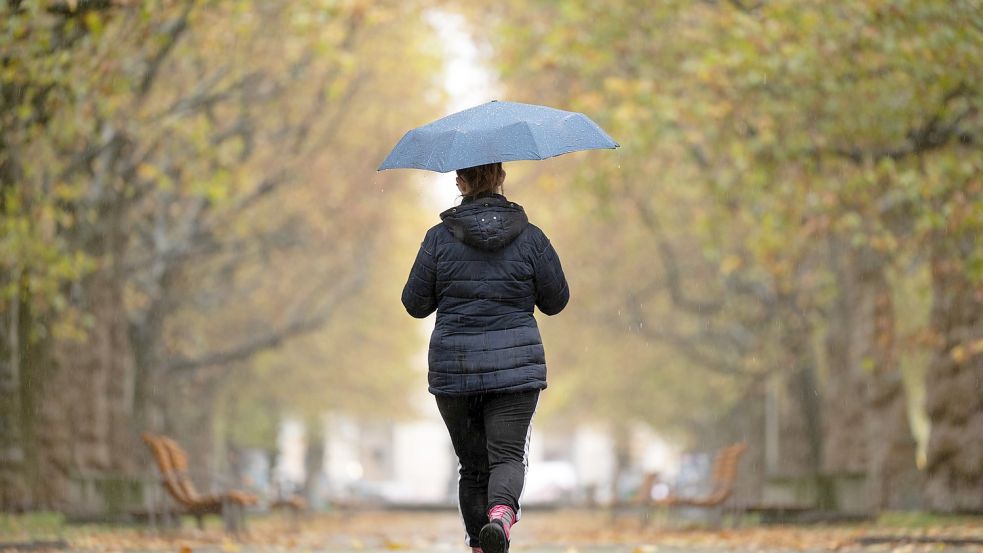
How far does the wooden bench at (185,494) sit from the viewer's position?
15180mm

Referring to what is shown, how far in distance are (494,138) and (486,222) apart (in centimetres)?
49

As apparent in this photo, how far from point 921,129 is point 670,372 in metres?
25.1

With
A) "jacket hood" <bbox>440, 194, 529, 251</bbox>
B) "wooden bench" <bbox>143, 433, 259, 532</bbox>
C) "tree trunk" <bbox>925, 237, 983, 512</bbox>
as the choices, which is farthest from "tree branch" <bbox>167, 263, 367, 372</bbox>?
"jacket hood" <bbox>440, 194, 529, 251</bbox>

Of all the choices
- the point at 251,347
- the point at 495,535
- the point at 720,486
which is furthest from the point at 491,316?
the point at 251,347

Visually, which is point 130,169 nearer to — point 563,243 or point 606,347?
point 563,243

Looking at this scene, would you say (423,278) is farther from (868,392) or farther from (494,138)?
(868,392)

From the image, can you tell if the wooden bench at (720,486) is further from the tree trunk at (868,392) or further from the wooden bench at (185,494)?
the wooden bench at (185,494)

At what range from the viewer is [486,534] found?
658cm

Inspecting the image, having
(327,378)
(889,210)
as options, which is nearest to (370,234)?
(327,378)

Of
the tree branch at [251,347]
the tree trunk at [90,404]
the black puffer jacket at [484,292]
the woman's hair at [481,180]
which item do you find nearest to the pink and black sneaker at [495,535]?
the black puffer jacket at [484,292]

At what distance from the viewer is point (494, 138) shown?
7164mm

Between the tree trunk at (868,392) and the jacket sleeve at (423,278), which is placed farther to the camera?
the tree trunk at (868,392)

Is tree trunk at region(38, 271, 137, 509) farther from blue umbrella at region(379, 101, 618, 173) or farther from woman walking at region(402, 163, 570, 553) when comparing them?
woman walking at region(402, 163, 570, 553)

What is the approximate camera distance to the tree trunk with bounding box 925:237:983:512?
1655 cm
